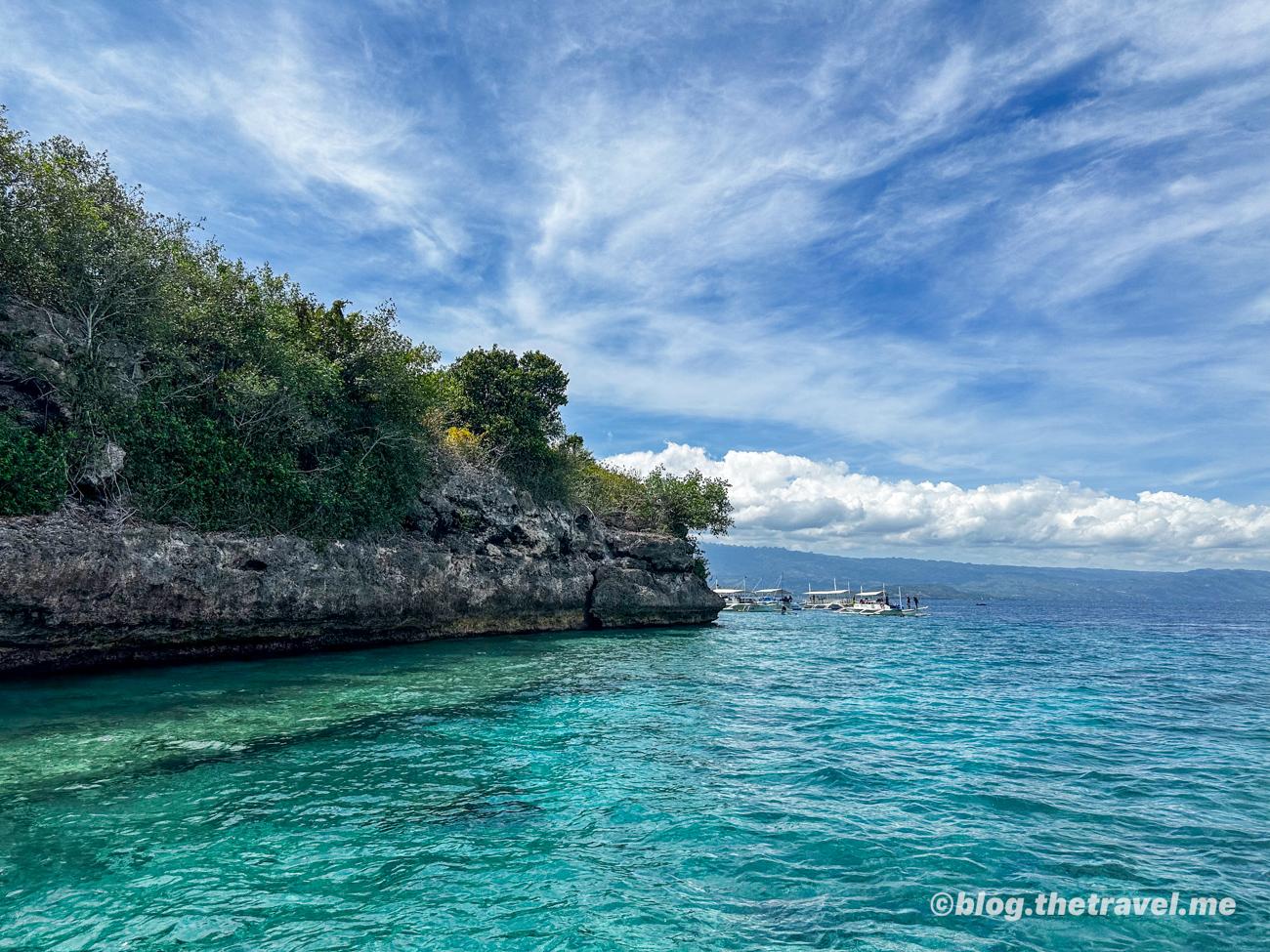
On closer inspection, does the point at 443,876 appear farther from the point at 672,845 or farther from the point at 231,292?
the point at 231,292

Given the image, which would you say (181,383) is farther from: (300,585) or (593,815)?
(593,815)

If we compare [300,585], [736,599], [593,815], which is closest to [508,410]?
[300,585]

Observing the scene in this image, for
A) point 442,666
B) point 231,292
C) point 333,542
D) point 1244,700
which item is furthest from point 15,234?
point 1244,700

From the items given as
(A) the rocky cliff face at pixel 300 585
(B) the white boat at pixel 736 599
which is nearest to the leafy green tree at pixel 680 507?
(A) the rocky cliff face at pixel 300 585

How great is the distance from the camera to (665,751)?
38.4 feet

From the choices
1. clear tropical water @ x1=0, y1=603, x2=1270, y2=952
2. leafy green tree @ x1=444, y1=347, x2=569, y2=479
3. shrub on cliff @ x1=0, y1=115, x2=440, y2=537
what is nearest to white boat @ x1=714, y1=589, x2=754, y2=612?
leafy green tree @ x1=444, y1=347, x2=569, y2=479

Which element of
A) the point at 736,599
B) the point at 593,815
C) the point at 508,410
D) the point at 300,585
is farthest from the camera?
the point at 736,599

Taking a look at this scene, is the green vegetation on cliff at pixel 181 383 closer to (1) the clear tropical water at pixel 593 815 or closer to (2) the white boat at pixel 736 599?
(1) the clear tropical water at pixel 593 815

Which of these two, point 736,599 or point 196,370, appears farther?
point 736,599

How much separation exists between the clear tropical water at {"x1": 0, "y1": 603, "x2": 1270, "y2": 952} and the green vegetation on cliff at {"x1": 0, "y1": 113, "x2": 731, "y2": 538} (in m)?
6.12

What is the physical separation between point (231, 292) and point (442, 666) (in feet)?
51.7

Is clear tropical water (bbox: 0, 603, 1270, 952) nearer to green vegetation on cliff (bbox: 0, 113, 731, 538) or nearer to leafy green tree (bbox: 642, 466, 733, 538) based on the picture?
green vegetation on cliff (bbox: 0, 113, 731, 538)

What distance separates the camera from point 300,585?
22.4 m

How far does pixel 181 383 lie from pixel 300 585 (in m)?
7.92
